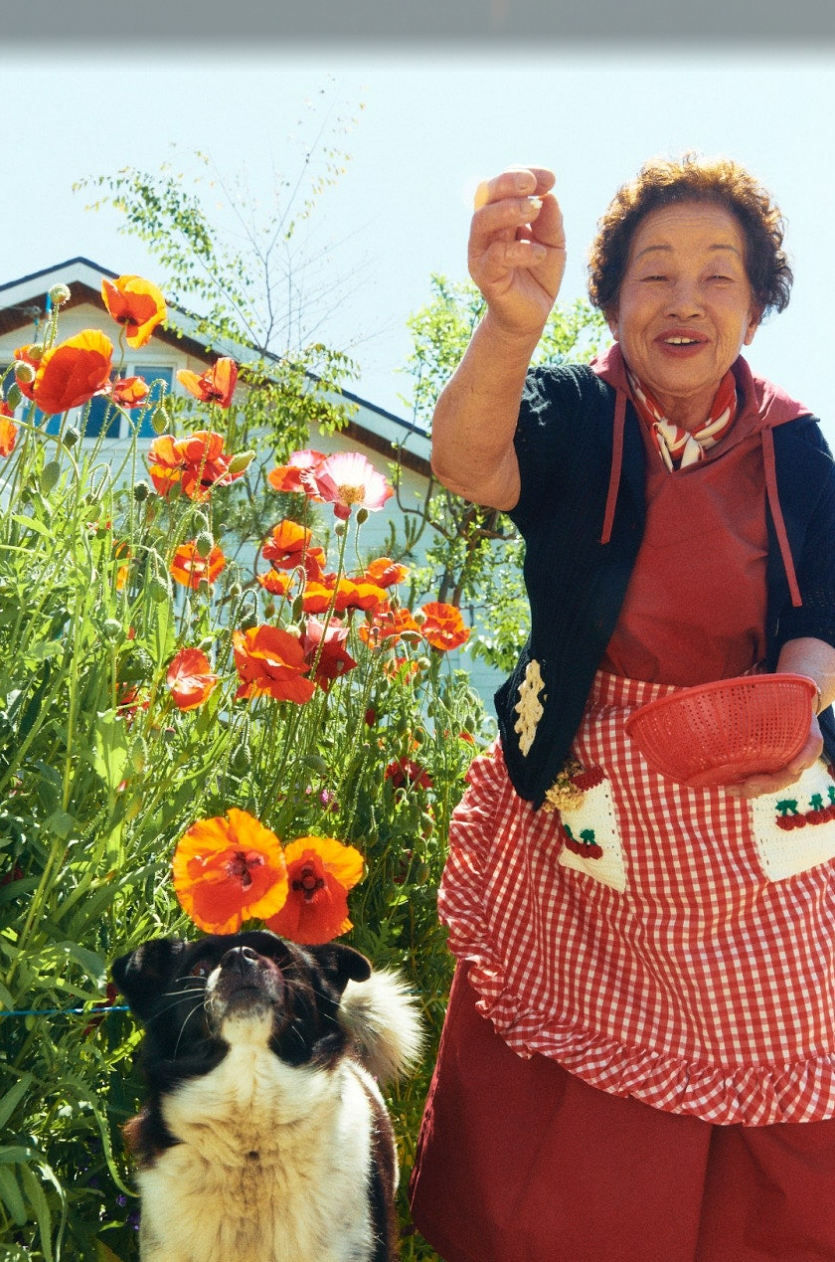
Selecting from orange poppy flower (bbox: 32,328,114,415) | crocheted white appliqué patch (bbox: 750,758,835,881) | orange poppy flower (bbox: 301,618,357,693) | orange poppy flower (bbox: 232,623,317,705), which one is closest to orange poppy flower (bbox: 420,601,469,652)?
orange poppy flower (bbox: 301,618,357,693)

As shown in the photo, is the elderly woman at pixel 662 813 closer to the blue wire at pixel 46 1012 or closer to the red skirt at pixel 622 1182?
the red skirt at pixel 622 1182

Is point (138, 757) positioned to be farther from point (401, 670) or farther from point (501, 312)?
point (401, 670)

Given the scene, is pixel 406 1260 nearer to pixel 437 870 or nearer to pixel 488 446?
pixel 437 870

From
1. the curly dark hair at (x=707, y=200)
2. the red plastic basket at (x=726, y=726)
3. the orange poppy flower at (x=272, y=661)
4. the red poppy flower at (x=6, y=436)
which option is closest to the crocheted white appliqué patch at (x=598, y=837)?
the red plastic basket at (x=726, y=726)

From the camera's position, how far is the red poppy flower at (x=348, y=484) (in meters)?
2.35

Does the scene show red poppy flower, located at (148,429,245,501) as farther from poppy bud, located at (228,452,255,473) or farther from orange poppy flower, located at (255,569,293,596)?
orange poppy flower, located at (255,569,293,596)

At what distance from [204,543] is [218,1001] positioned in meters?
0.87

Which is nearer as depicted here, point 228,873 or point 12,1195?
point 12,1195

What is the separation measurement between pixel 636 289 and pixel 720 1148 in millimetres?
1314

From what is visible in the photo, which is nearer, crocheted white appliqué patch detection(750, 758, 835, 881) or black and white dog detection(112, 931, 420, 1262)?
black and white dog detection(112, 931, 420, 1262)

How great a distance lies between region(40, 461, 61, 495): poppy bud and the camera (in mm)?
1748

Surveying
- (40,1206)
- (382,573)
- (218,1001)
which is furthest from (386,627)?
(40,1206)

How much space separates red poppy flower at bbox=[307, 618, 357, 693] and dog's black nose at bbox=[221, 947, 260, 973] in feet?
2.50

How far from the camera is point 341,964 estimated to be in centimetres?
179
